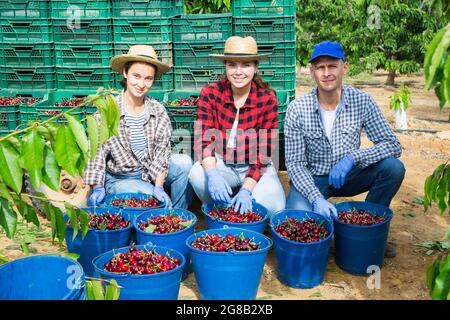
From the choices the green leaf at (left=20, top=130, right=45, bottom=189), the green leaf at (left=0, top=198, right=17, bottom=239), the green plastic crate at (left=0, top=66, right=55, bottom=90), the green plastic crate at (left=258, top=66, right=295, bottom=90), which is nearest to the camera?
the green leaf at (left=20, top=130, right=45, bottom=189)

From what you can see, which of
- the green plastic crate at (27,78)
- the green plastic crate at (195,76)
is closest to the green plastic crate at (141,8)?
the green plastic crate at (195,76)

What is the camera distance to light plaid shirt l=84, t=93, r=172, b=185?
3.38m

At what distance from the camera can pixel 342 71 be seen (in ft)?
10.5

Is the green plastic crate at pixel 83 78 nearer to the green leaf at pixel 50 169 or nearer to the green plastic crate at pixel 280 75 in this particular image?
the green plastic crate at pixel 280 75

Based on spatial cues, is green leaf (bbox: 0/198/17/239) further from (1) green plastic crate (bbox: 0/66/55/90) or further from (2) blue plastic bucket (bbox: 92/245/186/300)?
(1) green plastic crate (bbox: 0/66/55/90)

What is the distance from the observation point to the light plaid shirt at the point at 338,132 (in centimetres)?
330

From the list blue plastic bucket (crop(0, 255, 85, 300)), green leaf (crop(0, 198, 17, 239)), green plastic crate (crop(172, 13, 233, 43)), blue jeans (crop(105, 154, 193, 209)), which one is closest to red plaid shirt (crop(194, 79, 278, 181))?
blue jeans (crop(105, 154, 193, 209))

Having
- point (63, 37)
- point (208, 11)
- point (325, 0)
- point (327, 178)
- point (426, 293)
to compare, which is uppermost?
point (325, 0)

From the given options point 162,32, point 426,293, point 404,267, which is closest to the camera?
point 426,293

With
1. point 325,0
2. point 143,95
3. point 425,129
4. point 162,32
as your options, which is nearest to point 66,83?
point 162,32

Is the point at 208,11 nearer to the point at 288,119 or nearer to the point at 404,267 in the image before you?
the point at 288,119

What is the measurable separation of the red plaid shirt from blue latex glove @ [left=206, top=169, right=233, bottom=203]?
228 mm

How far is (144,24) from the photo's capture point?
4.45m

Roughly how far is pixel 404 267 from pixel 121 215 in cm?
182
